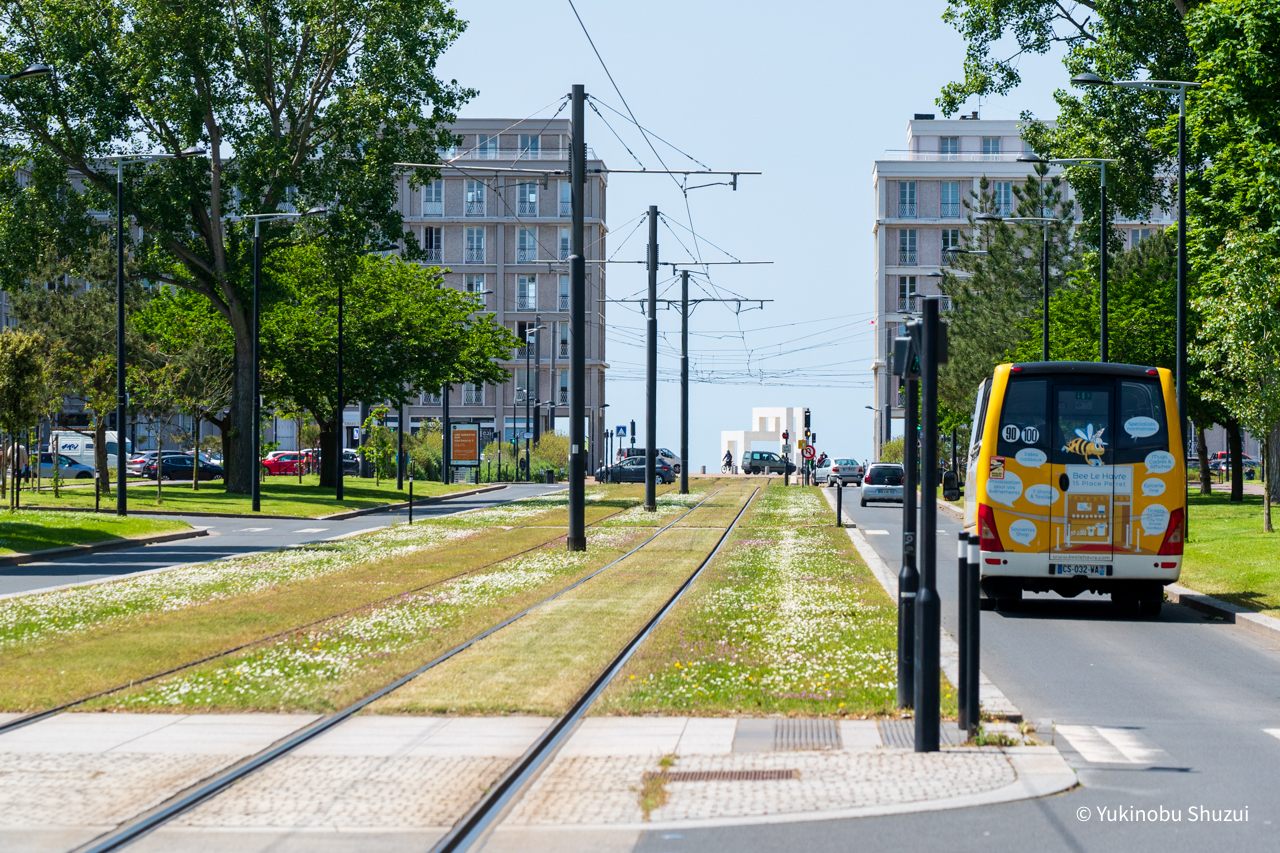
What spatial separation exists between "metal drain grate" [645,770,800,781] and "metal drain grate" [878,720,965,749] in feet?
3.64

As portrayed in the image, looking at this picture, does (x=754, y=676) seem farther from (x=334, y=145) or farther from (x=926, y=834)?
(x=334, y=145)

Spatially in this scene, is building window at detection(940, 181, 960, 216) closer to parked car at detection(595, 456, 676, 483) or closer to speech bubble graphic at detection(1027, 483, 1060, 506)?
parked car at detection(595, 456, 676, 483)

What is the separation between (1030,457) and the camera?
65.3ft

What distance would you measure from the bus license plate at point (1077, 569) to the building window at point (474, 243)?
10636cm

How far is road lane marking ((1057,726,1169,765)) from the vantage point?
9875 mm

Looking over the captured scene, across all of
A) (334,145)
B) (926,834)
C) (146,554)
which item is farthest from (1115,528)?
(334,145)

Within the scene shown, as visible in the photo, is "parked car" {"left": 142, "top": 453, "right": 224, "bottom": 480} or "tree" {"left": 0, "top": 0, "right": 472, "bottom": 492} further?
"parked car" {"left": 142, "top": 453, "right": 224, "bottom": 480}

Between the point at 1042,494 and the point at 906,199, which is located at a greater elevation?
the point at 906,199

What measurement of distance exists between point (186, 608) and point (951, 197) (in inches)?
4309

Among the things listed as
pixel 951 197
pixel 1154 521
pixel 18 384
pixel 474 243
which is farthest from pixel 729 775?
pixel 951 197

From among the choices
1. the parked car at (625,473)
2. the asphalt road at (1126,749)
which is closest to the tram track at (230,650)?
the asphalt road at (1126,749)

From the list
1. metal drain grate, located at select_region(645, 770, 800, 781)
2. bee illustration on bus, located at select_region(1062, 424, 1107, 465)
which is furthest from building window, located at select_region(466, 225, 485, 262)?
metal drain grate, located at select_region(645, 770, 800, 781)

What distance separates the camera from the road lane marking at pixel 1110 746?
32.4ft

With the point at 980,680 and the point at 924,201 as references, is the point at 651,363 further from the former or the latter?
the point at 924,201
